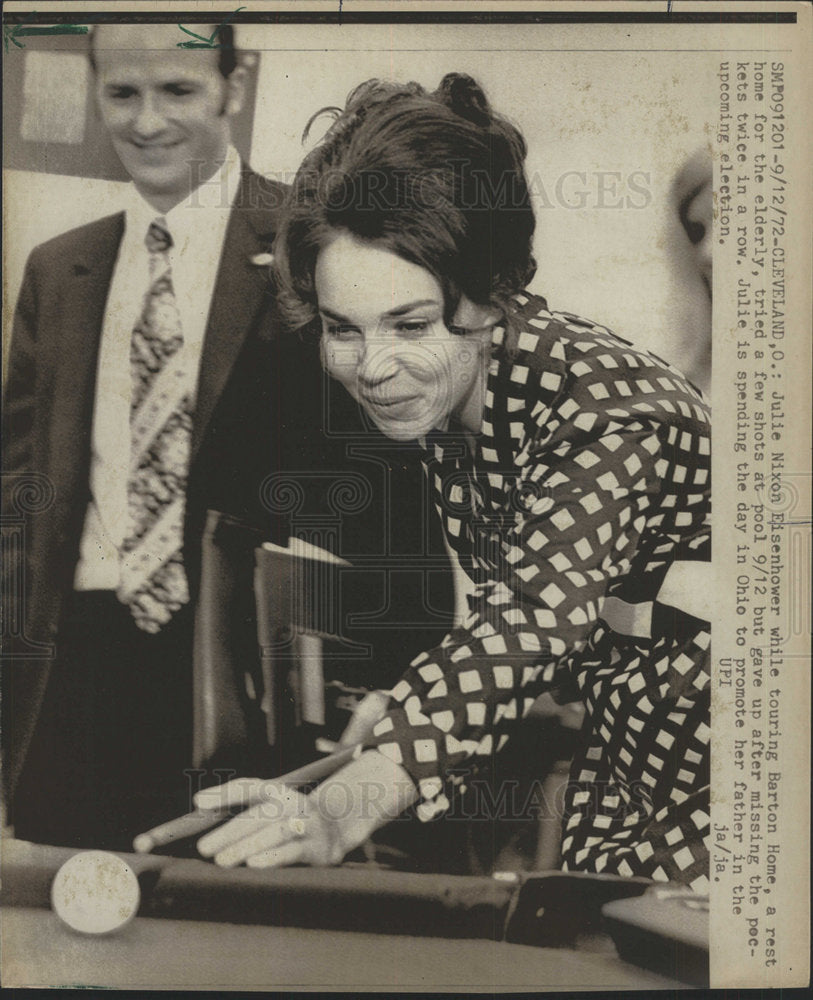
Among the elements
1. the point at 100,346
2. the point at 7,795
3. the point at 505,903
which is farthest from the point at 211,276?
the point at 505,903

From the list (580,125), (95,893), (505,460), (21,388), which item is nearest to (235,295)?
(21,388)

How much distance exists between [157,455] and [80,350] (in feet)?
0.65

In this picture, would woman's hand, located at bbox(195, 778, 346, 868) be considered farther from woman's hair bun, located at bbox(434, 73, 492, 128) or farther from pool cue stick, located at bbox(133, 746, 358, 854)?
woman's hair bun, located at bbox(434, 73, 492, 128)

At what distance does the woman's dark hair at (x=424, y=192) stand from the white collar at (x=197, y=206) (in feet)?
0.31

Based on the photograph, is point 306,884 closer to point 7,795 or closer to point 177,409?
point 7,795

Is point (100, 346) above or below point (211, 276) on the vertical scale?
below

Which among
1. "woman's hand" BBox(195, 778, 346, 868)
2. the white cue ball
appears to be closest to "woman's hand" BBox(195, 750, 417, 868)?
"woman's hand" BBox(195, 778, 346, 868)

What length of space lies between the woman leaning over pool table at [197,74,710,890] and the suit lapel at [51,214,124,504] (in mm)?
271

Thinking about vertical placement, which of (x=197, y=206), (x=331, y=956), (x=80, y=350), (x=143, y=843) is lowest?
(x=331, y=956)

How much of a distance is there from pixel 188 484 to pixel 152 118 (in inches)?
21.6

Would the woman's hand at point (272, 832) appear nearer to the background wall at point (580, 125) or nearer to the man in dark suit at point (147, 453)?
the man in dark suit at point (147, 453)

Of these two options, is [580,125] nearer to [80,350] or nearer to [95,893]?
[80,350]

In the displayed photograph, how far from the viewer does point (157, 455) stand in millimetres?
1136

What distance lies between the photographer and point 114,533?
114cm
